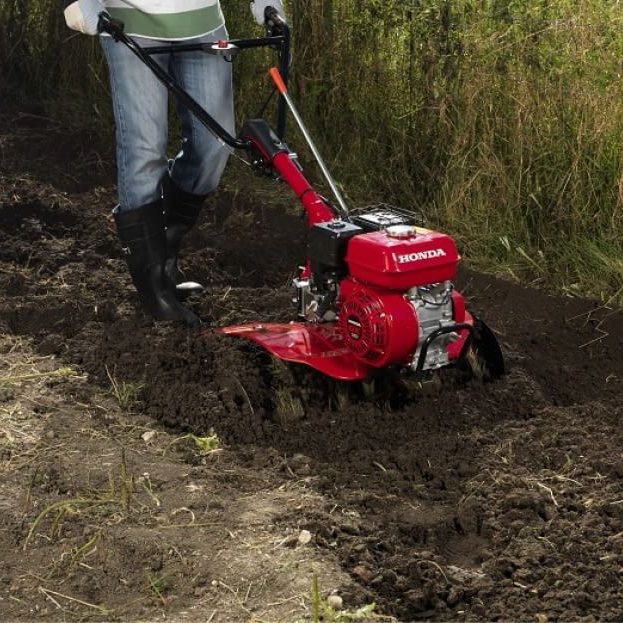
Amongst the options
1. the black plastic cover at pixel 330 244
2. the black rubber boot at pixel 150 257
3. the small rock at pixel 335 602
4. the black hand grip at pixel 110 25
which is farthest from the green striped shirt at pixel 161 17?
Answer: the small rock at pixel 335 602

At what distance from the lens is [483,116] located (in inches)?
217

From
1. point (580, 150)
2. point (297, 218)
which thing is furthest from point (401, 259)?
point (297, 218)

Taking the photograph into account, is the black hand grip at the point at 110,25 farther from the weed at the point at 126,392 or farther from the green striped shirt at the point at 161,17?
the weed at the point at 126,392

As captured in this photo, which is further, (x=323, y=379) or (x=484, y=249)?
(x=484, y=249)

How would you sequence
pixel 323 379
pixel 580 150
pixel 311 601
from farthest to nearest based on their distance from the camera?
pixel 580 150
pixel 323 379
pixel 311 601

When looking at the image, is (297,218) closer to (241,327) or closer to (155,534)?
(241,327)

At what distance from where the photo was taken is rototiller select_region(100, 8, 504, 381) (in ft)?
12.3

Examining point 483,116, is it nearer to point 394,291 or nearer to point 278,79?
point 278,79

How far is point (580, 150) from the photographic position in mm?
5105

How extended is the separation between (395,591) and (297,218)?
3274mm

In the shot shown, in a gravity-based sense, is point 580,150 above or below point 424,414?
above

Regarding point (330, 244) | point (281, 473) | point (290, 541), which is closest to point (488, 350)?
point (330, 244)

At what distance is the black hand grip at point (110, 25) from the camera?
13.9 ft

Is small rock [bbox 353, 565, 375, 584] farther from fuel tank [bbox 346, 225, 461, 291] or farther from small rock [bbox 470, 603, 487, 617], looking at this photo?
fuel tank [bbox 346, 225, 461, 291]
